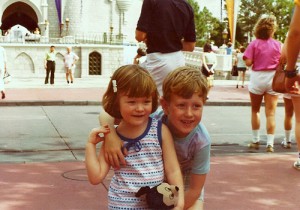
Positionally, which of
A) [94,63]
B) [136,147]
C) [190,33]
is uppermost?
[190,33]

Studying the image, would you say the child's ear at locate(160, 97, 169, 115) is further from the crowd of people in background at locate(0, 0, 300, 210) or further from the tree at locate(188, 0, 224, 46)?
the tree at locate(188, 0, 224, 46)

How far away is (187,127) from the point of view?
9.93ft

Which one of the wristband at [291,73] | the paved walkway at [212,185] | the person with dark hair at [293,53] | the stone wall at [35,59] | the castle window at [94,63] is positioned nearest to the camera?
the person with dark hair at [293,53]

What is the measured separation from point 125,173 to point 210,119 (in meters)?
9.29

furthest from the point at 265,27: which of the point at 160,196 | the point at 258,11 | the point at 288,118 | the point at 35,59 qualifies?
the point at 258,11

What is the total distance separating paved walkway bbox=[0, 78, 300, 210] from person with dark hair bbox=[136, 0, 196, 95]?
1226mm

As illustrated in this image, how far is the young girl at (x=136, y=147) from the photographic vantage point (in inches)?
116

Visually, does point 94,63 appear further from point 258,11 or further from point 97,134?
point 258,11

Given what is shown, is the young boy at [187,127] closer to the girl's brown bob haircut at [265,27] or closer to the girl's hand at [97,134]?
the girl's hand at [97,134]

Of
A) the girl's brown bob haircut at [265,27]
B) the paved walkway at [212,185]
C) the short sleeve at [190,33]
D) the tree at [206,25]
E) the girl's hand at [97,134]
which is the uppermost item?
the tree at [206,25]

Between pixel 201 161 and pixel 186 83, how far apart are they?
1.48 feet

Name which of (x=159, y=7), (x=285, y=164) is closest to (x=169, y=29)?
(x=159, y=7)

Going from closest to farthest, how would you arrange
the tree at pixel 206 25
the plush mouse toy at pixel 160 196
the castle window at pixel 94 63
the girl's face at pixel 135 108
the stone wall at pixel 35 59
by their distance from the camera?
1. the plush mouse toy at pixel 160 196
2. the girl's face at pixel 135 108
3. the stone wall at pixel 35 59
4. the castle window at pixel 94 63
5. the tree at pixel 206 25

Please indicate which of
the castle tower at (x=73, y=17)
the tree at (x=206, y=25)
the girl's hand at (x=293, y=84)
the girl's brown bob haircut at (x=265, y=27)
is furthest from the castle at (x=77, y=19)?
the girl's hand at (x=293, y=84)
